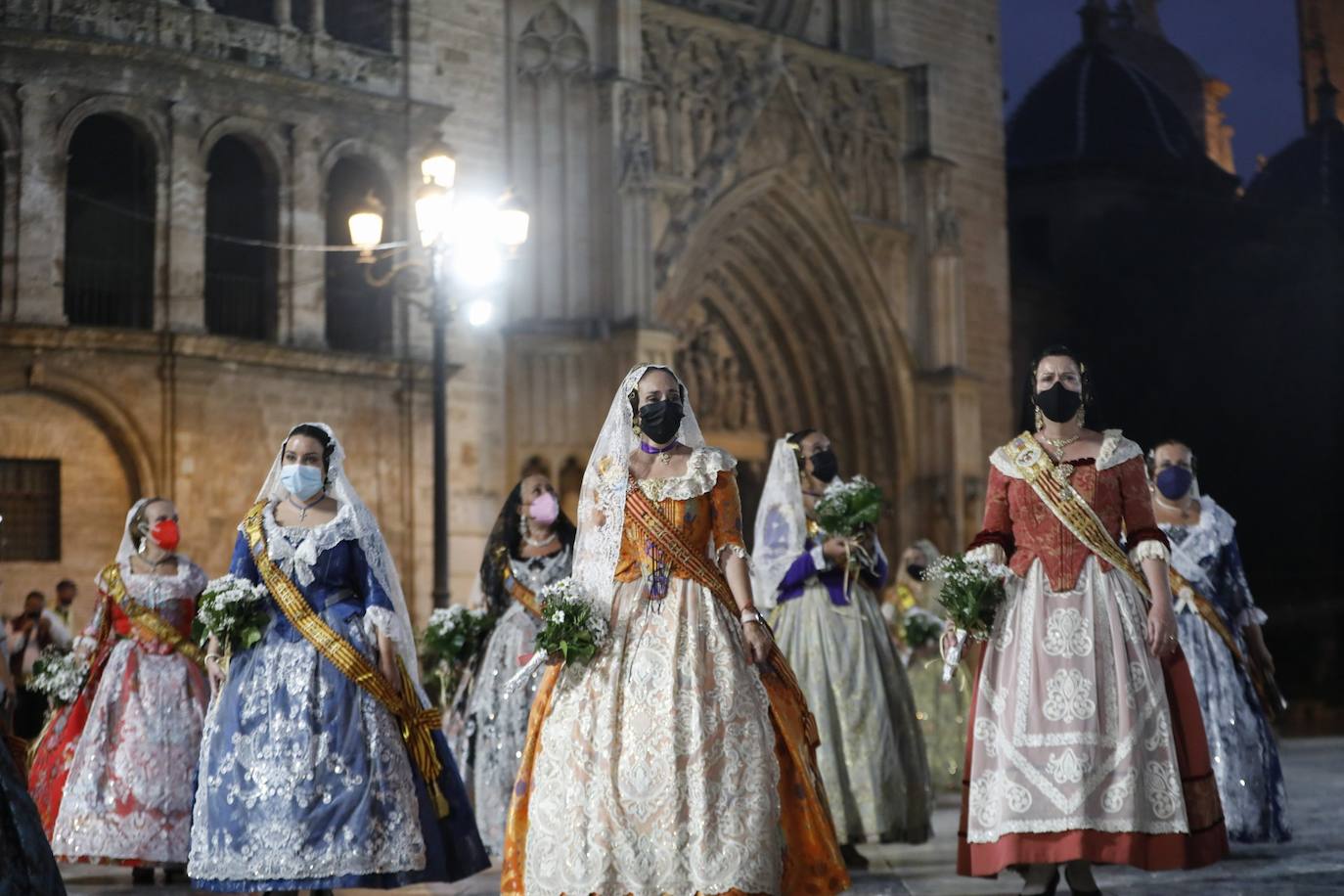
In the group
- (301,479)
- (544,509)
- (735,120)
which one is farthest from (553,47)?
(301,479)

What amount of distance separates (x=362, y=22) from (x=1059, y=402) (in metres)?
15.6

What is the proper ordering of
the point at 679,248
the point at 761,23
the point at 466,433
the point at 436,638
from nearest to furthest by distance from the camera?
the point at 436,638 < the point at 466,433 < the point at 679,248 < the point at 761,23

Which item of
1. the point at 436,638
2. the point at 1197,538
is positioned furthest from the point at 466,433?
the point at 1197,538

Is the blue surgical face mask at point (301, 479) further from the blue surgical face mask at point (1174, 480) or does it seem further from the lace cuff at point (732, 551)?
the blue surgical face mask at point (1174, 480)

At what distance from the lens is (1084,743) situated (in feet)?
20.3

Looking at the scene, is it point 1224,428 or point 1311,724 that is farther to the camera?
point 1224,428

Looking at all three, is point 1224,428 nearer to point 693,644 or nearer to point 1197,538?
point 1197,538

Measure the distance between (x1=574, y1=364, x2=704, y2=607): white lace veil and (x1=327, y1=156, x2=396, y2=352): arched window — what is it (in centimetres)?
1365

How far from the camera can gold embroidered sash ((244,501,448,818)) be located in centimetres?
666

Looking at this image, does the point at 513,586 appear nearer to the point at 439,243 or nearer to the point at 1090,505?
the point at 1090,505

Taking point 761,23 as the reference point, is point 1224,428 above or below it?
below

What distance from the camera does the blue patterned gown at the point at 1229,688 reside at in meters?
8.56

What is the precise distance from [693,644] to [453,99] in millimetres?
15394

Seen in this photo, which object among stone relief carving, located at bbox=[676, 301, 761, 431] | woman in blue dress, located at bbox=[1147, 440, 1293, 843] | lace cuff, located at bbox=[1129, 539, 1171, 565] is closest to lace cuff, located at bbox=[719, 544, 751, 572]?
lace cuff, located at bbox=[1129, 539, 1171, 565]
